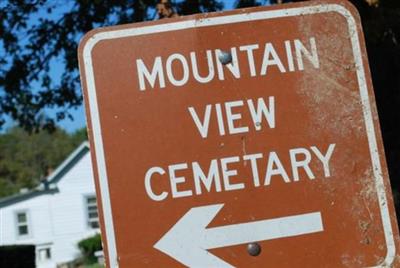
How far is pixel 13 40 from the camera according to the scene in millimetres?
12367

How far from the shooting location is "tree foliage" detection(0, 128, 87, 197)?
80188mm

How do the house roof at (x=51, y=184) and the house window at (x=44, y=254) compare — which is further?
the house roof at (x=51, y=184)

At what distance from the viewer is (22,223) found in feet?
129

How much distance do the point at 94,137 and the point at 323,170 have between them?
758 millimetres

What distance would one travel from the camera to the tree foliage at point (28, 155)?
80188 mm

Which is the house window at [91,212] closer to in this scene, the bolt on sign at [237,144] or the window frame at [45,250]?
the window frame at [45,250]

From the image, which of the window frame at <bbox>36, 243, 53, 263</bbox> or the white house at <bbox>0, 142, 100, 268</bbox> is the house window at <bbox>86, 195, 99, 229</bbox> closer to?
the white house at <bbox>0, 142, 100, 268</bbox>

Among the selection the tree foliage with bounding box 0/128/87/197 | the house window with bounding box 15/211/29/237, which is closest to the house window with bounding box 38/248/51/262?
the house window with bounding box 15/211/29/237

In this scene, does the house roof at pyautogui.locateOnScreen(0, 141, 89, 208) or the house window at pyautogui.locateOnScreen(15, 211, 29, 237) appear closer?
the house roof at pyautogui.locateOnScreen(0, 141, 89, 208)

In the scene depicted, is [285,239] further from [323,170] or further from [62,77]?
[62,77]

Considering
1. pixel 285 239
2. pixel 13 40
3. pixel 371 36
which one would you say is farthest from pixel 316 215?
pixel 13 40

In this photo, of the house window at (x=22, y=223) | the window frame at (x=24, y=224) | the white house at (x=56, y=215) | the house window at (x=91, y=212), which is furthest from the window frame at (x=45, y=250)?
the house window at (x=91, y=212)

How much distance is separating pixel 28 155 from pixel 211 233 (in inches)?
3227

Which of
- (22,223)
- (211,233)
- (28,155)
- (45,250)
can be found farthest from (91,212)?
(28,155)
